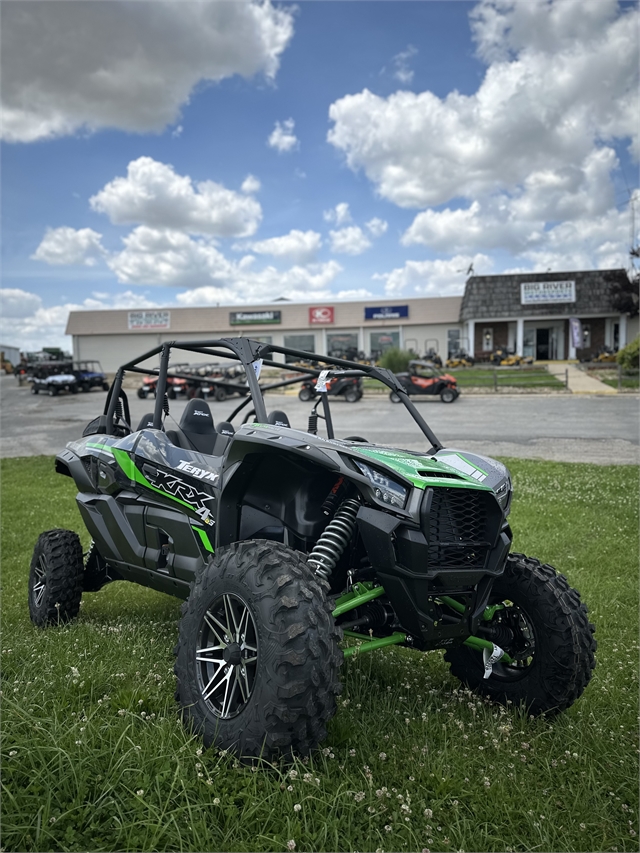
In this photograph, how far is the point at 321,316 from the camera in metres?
52.2

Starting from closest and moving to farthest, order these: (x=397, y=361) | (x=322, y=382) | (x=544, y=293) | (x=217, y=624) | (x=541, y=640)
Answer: (x=217, y=624)
(x=541, y=640)
(x=322, y=382)
(x=397, y=361)
(x=544, y=293)

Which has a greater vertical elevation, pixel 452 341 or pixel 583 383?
pixel 452 341

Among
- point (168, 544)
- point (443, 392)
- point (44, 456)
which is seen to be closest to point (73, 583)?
point (168, 544)

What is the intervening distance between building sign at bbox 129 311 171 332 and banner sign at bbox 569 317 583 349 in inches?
1209

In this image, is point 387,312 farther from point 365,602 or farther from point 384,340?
point 365,602

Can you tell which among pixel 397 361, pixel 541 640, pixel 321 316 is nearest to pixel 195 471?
pixel 541 640

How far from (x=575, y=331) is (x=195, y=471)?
45.0m

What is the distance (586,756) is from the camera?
3047 mm

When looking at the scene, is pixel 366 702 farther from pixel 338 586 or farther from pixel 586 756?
pixel 586 756

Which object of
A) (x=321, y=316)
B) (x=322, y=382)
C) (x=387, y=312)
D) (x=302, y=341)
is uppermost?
(x=387, y=312)

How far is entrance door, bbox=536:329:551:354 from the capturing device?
48094 mm

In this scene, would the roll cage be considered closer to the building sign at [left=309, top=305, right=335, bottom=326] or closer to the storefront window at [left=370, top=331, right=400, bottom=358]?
the building sign at [left=309, top=305, right=335, bottom=326]

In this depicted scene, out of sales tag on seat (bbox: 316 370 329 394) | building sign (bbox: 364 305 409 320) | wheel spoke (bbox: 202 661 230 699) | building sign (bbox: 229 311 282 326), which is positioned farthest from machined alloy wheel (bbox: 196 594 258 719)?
building sign (bbox: 229 311 282 326)

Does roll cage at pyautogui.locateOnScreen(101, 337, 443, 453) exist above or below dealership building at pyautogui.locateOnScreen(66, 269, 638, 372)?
below
